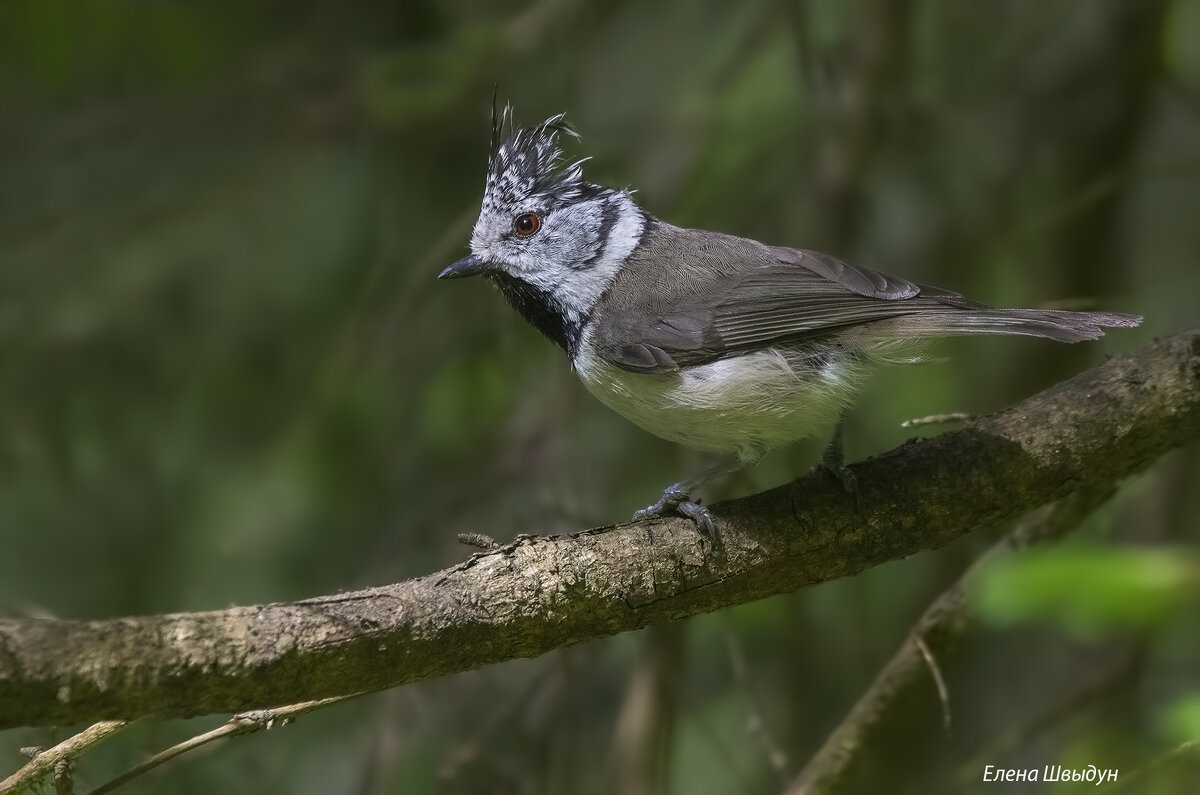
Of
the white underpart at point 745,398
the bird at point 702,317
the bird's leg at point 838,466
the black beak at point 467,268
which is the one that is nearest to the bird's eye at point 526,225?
the bird at point 702,317

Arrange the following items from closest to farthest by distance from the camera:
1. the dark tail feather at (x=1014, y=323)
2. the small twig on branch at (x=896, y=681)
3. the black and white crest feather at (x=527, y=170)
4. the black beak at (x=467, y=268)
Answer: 1. the dark tail feather at (x=1014, y=323)
2. the small twig on branch at (x=896, y=681)
3. the black beak at (x=467, y=268)
4. the black and white crest feather at (x=527, y=170)

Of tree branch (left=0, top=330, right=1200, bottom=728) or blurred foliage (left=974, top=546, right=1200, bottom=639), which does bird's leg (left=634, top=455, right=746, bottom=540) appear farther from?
blurred foliage (left=974, top=546, right=1200, bottom=639)

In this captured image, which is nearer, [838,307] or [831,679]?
[838,307]

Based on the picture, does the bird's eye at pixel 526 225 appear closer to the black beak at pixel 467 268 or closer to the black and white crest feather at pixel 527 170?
the black and white crest feather at pixel 527 170

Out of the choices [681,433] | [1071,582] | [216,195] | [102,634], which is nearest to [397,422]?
[216,195]

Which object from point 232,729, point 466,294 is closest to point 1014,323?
point 232,729

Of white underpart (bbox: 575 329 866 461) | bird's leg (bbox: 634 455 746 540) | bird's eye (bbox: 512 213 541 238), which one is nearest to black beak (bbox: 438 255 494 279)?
bird's eye (bbox: 512 213 541 238)

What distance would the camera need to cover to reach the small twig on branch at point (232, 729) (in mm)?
1812

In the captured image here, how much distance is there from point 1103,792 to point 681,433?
1.20 m

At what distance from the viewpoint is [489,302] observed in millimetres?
4094

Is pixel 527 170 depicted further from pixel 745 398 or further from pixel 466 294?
pixel 466 294

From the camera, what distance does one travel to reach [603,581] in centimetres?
201

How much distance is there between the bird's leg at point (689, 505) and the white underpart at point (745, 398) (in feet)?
0.19

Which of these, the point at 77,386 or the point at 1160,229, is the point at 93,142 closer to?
the point at 77,386
